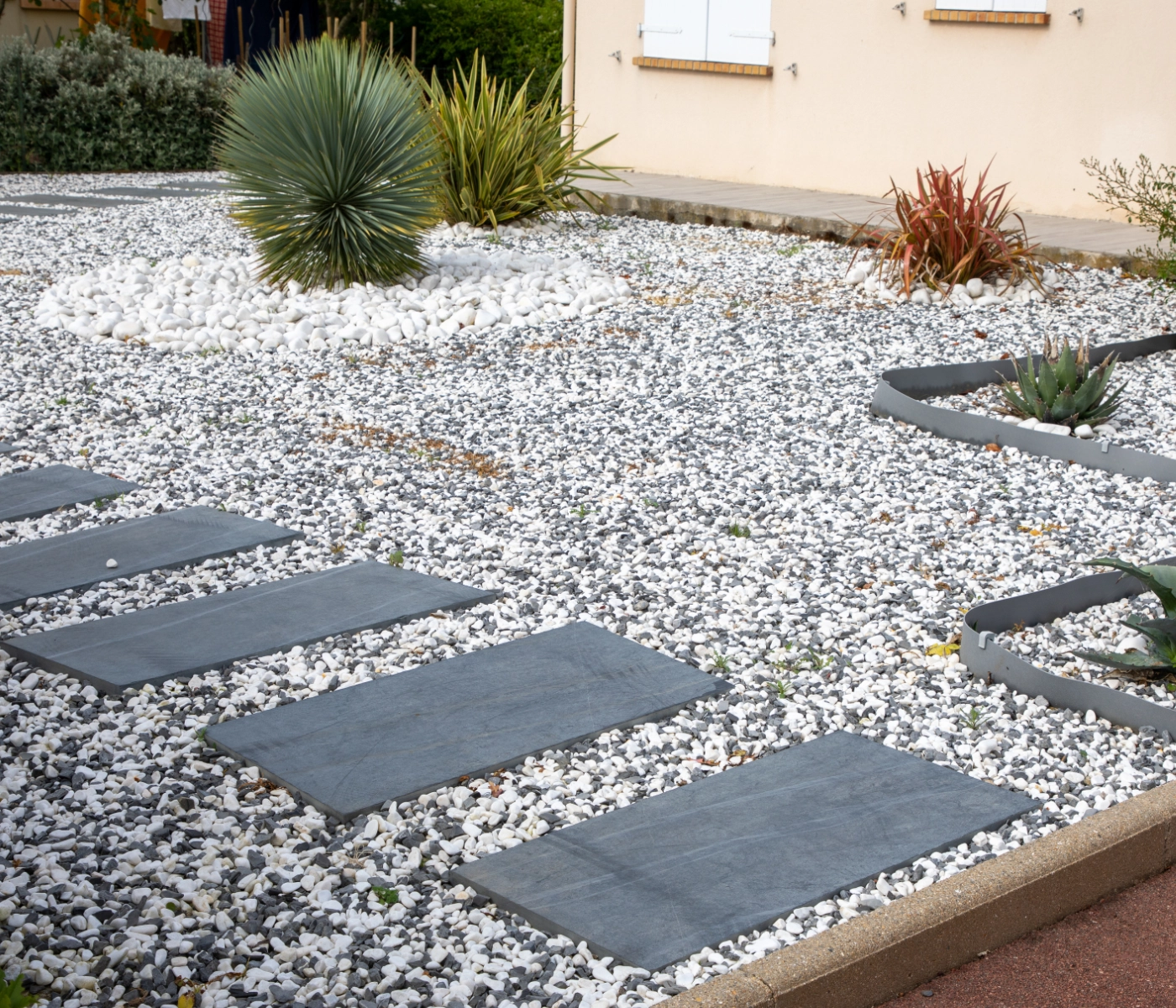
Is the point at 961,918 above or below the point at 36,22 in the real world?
below

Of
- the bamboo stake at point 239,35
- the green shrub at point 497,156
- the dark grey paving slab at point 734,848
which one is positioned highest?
the bamboo stake at point 239,35

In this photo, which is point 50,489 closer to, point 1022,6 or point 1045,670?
point 1045,670

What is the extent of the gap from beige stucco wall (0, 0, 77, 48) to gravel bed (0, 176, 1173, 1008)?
1194cm

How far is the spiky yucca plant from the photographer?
652 cm

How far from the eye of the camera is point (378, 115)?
6582 millimetres

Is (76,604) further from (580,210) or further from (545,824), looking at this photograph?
(580,210)

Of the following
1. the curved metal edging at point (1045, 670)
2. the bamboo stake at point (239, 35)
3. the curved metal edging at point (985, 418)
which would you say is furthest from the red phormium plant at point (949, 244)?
the bamboo stake at point (239, 35)

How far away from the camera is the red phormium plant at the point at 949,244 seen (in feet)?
22.8

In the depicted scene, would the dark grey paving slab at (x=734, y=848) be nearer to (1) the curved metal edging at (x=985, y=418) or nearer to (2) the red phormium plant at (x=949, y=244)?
(1) the curved metal edging at (x=985, y=418)

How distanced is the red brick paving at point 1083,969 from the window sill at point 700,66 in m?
9.08

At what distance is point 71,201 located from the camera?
1093 cm

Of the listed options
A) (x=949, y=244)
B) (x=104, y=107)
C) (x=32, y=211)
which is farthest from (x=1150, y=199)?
(x=104, y=107)

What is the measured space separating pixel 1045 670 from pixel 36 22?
17.2 metres

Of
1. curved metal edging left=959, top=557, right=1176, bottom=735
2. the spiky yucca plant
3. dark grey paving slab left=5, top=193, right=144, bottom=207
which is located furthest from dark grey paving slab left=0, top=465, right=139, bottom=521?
dark grey paving slab left=5, top=193, right=144, bottom=207
